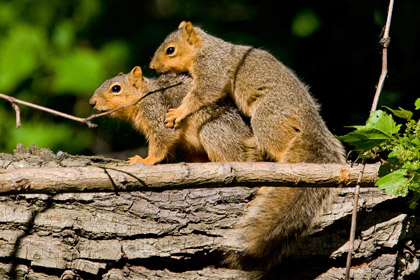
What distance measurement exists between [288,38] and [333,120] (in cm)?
89

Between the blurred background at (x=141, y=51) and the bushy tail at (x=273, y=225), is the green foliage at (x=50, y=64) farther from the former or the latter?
the bushy tail at (x=273, y=225)

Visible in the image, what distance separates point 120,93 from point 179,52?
0.58 metres

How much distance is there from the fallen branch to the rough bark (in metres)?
0.55

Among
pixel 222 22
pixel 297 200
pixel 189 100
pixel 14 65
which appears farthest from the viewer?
pixel 222 22

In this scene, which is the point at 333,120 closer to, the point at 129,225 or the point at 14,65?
the point at 129,225

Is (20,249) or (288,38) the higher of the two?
(288,38)

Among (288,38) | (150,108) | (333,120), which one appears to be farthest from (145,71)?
(333,120)

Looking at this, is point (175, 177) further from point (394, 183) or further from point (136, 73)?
point (136, 73)

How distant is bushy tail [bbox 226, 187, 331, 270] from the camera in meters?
3.30

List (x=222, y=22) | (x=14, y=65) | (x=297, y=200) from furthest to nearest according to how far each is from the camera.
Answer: (x=222, y=22), (x=14, y=65), (x=297, y=200)

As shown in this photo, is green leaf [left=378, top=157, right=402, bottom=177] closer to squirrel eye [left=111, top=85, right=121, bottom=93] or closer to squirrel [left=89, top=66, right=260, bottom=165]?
squirrel [left=89, top=66, right=260, bottom=165]

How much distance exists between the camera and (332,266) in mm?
3580

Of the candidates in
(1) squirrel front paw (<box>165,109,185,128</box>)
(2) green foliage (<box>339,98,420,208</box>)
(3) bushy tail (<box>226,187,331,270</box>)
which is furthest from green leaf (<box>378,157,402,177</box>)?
(1) squirrel front paw (<box>165,109,185,128</box>)

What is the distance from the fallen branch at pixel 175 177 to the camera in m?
2.77
